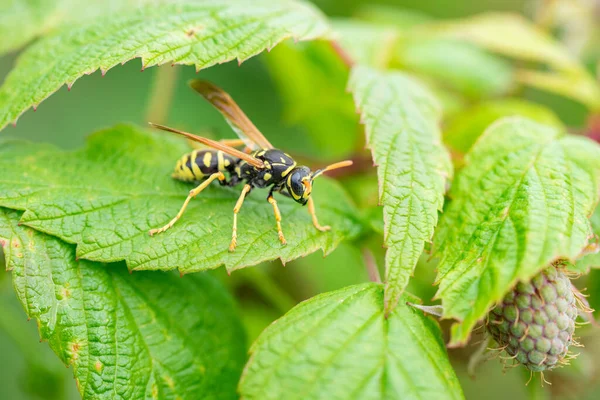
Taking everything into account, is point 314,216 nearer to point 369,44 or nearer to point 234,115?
point 234,115

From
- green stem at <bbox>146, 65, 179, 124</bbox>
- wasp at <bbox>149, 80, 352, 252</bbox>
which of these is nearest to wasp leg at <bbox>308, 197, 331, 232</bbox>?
wasp at <bbox>149, 80, 352, 252</bbox>

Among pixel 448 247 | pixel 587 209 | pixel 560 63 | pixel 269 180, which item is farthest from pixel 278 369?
pixel 560 63

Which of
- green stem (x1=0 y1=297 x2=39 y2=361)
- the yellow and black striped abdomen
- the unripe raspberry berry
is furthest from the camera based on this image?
green stem (x1=0 y1=297 x2=39 y2=361)

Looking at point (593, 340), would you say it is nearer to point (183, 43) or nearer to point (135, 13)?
point (183, 43)

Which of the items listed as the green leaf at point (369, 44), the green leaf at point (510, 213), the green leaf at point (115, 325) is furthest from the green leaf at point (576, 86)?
the green leaf at point (115, 325)

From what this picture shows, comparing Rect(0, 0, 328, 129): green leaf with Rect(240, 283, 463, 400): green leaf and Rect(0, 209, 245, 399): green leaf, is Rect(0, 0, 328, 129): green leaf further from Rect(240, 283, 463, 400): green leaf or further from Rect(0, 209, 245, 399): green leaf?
Rect(240, 283, 463, 400): green leaf

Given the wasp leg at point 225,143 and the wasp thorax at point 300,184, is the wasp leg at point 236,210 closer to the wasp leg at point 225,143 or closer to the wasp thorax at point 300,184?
the wasp thorax at point 300,184
